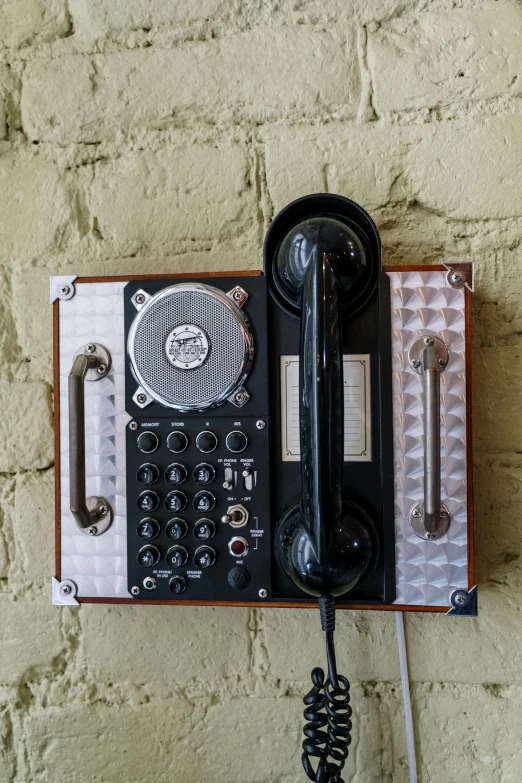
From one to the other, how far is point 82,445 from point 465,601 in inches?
16.7

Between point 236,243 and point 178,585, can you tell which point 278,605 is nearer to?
point 178,585

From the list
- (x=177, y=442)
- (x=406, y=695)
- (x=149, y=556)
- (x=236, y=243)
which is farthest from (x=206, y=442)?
(x=406, y=695)

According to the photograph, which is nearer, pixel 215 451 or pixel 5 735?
pixel 215 451

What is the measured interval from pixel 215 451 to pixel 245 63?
0.47m

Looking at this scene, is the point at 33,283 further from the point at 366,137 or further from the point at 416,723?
the point at 416,723

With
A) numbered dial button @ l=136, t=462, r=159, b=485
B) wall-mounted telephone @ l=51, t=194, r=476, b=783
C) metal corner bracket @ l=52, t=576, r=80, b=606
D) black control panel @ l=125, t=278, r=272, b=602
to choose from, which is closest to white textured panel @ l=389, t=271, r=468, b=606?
wall-mounted telephone @ l=51, t=194, r=476, b=783

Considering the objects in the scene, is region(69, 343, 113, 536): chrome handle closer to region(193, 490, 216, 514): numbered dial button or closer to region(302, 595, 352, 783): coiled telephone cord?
region(193, 490, 216, 514): numbered dial button

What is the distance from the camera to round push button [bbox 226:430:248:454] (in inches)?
23.6

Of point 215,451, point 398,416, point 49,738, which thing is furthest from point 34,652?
point 398,416

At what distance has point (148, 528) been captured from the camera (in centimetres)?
62

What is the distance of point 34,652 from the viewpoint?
72 centimetres

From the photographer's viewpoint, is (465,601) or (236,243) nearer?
(465,601)

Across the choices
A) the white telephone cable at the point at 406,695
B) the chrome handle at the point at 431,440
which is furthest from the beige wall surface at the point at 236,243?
the chrome handle at the point at 431,440

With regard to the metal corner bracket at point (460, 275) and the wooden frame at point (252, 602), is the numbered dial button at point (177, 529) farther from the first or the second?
the metal corner bracket at point (460, 275)
